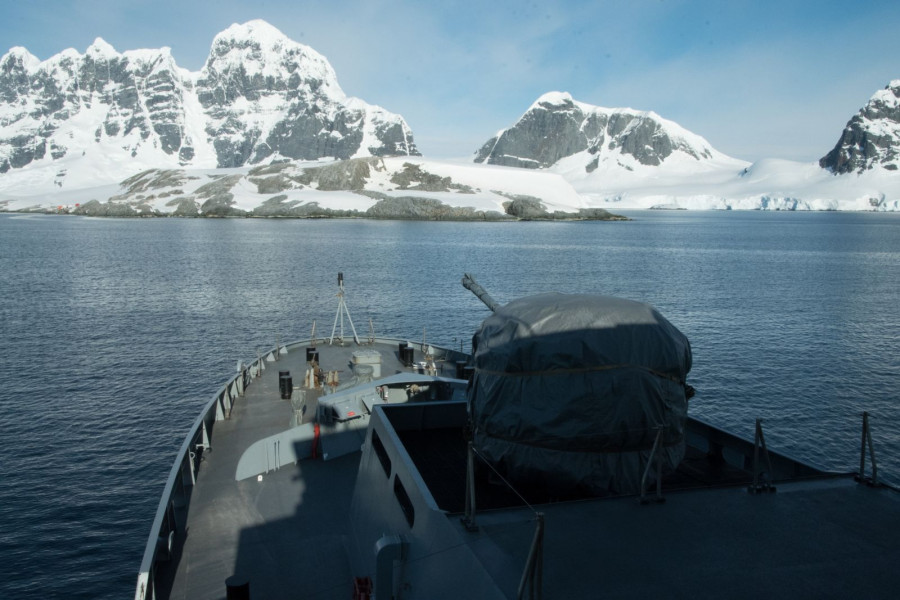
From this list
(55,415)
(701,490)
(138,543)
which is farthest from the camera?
(55,415)

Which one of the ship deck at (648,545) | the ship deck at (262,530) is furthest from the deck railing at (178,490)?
the ship deck at (648,545)

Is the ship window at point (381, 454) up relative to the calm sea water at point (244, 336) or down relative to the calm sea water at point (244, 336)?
up

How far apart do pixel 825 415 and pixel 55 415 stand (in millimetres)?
39587

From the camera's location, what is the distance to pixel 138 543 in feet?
67.9

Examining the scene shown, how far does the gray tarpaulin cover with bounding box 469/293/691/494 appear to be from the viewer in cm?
945

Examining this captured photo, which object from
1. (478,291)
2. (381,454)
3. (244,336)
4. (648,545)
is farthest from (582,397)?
(244,336)

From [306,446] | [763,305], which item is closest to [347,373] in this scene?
[306,446]

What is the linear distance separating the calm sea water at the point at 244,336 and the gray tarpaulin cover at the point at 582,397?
593 inches

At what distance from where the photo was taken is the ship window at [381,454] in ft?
37.7

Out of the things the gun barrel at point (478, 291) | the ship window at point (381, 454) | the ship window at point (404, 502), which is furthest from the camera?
the gun barrel at point (478, 291)

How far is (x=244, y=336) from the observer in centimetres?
4897

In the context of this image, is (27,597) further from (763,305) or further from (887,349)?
(763,305)

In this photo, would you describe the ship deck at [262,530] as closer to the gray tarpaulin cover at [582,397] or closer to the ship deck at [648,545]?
the ship deck at [648,545]

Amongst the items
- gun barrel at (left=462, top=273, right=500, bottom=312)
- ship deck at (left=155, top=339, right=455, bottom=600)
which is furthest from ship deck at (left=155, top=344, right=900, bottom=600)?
gun barrel at (left=462, top=273, right=500, bottom=312)
